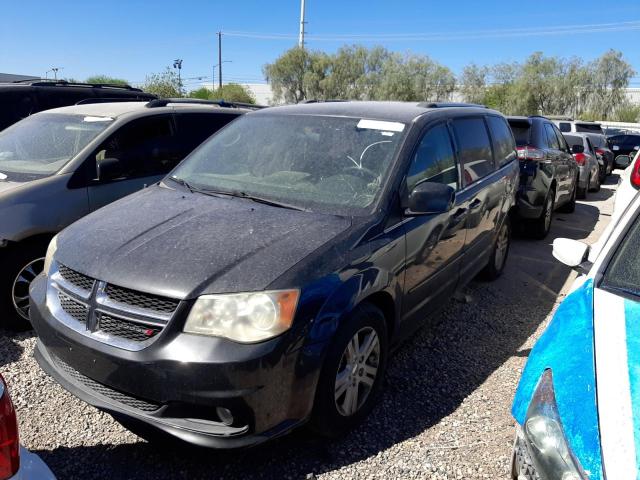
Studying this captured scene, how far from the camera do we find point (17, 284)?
3889 mm

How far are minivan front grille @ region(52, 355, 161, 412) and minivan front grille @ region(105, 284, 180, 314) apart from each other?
0.44 meters

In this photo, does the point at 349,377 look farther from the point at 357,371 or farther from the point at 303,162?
the point at 303,162

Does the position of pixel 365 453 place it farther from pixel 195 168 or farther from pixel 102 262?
pixel 195 168


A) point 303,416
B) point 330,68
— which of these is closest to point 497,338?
point 303,416

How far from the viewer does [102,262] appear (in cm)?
254

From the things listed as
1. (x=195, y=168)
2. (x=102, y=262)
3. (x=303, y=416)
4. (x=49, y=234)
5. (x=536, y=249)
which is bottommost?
(x=536, y=249)

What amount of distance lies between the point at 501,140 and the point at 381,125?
2369 millimetres

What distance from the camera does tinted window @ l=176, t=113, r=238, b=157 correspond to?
532cm

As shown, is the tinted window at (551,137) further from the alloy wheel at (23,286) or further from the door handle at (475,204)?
the alloy wheel at (23,286)

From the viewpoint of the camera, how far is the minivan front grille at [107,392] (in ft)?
7.81

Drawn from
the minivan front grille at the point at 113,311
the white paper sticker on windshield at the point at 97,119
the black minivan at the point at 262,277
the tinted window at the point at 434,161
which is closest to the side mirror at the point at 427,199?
the black minivan at the point at 262,277

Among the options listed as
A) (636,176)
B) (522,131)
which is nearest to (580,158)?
(522,131)

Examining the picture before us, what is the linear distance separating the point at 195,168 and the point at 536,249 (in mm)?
5200

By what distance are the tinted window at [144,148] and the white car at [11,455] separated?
10.7ft
